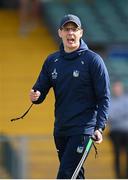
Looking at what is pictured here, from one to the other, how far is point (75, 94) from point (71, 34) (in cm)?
55

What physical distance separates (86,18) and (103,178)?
4160 millimetres

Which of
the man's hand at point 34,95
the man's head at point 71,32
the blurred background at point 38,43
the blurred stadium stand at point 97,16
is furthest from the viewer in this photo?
the blurred stadium stand at point 97,16

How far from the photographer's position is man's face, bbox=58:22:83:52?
788cm

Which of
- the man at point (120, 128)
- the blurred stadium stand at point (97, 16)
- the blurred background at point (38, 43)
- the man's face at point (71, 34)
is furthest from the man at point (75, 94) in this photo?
the blurred stadium stand at point (97, 16)

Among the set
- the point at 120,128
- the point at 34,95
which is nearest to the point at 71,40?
the point at 34,95

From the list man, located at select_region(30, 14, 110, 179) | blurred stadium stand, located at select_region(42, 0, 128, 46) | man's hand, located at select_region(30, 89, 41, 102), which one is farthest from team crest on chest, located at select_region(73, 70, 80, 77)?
blurred stadium stand, located at select_region(42, 0, 128, 46)

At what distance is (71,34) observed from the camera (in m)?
7.86

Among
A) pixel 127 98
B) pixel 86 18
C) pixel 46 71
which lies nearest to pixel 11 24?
pixel 86 18

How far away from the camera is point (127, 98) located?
14.0m

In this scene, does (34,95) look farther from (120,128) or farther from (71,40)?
(120,128)

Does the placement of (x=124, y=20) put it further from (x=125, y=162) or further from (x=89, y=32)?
(x=125, y=162)

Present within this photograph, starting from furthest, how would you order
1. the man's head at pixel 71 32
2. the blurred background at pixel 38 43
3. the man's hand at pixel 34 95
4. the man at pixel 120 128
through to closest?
the blurred background at pixel 38 43 → the man at pixel 120 128 → the man's hand at pixel 34 95 → the man's head at pixel 71 32

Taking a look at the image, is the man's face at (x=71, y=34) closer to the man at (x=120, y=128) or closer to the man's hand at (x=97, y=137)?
the man's hand at (x=97, y=137)

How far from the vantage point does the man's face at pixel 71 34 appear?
788cm
